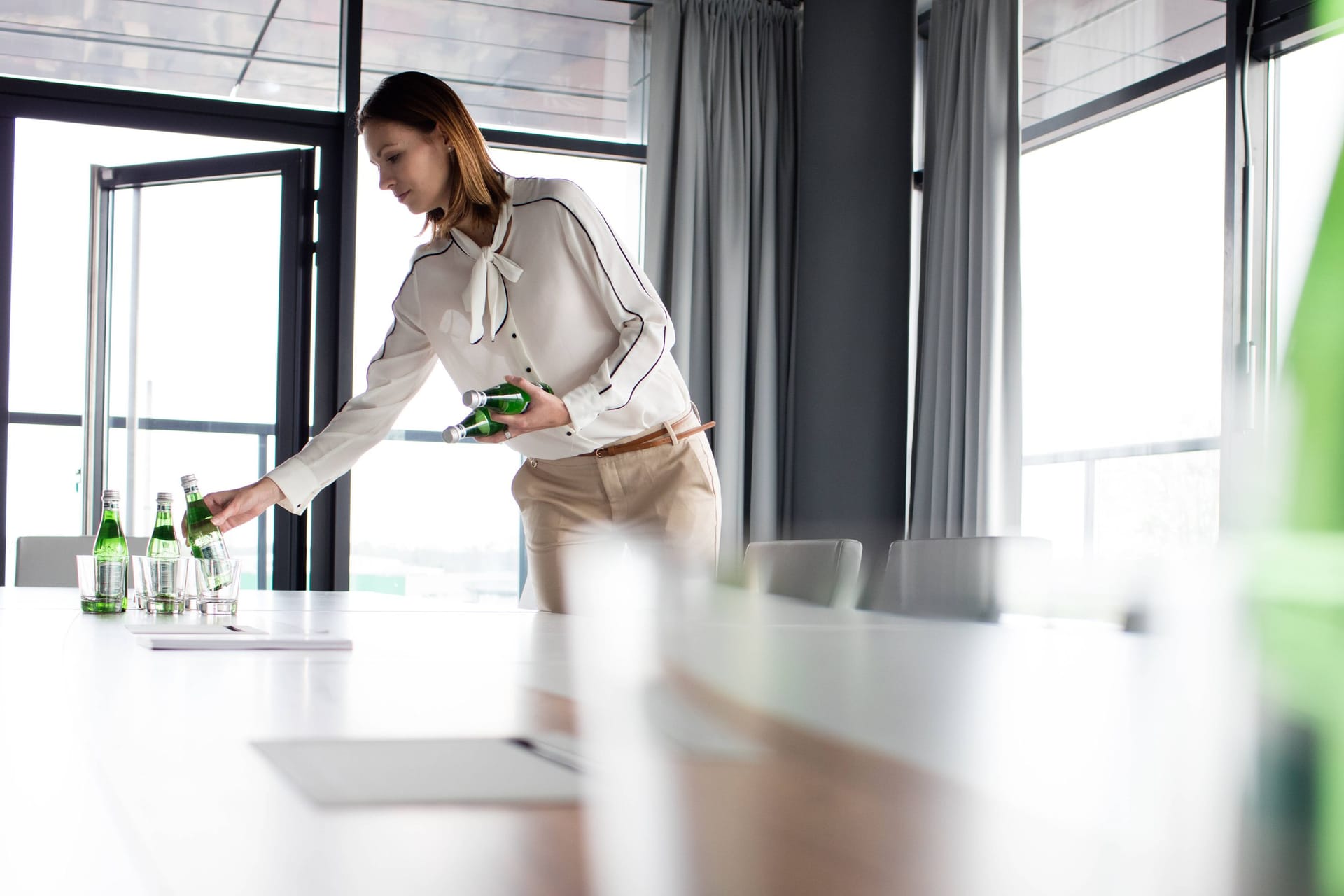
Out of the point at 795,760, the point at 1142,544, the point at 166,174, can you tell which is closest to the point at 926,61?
the point at 1142,544

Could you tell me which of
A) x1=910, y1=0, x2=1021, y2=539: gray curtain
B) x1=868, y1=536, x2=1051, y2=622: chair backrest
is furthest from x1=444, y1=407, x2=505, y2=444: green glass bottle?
x1=910, y1=0, x2=1021, y2=539: gray curtain

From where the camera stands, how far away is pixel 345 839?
0.82 ft

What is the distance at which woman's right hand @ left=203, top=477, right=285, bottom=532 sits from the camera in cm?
169

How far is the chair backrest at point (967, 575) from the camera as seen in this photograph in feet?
5.83

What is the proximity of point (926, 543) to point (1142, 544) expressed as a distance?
177cm

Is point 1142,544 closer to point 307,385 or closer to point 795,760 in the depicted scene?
point 307,385

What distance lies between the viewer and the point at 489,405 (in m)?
1.76

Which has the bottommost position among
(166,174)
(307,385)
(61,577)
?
(61,577)

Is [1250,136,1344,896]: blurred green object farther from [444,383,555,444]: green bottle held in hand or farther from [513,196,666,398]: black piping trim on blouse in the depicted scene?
[513,196,666,398]: black piping trim on blouse

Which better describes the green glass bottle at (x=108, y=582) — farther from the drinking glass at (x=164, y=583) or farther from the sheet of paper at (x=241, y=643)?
the sheet of paper at (x=241, y=643)

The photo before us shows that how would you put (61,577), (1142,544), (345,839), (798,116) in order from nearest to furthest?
(345,839) < (61,577) < (1142,544) < (798,116)

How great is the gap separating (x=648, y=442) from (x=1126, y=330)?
2148mm

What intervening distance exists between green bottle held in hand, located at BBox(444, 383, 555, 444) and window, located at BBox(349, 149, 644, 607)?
2910 millimetres

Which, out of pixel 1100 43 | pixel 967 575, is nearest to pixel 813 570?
pixel 967 575
